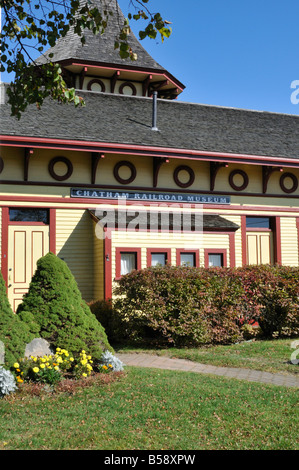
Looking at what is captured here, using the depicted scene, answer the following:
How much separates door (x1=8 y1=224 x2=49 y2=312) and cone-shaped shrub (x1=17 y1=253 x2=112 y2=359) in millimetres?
5507

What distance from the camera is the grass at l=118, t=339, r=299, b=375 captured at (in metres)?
9.02

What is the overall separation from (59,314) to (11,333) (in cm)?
106

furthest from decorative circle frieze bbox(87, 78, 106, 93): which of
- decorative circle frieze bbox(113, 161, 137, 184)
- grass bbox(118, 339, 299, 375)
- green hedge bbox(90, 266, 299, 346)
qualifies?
grass bbox(118, 339, 299, 375)

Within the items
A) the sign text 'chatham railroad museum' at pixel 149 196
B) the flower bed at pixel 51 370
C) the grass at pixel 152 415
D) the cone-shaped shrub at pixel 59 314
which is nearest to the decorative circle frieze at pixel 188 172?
the sign text 'chatham railroad museum' at pixel 149 196

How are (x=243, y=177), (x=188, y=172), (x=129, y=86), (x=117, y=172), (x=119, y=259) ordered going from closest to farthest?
(x=119, y=259), (x=117, y=172), (x=188, y=172), (x=243, y=177), (x=129, y=86)

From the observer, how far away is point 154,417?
579cm

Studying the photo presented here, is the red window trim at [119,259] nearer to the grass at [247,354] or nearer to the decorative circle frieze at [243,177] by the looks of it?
the grass at [247,354]

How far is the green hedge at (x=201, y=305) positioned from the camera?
11.1 metres

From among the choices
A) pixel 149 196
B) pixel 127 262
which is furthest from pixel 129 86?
pixel 127 262

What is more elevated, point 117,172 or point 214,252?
point 117,172

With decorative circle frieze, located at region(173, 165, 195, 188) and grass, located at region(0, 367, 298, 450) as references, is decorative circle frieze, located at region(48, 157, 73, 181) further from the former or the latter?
grass, located at region(0, 367, 298, 450)

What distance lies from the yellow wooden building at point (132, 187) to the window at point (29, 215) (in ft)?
0.10

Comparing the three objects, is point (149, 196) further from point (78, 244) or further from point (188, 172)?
point (78, 244)
